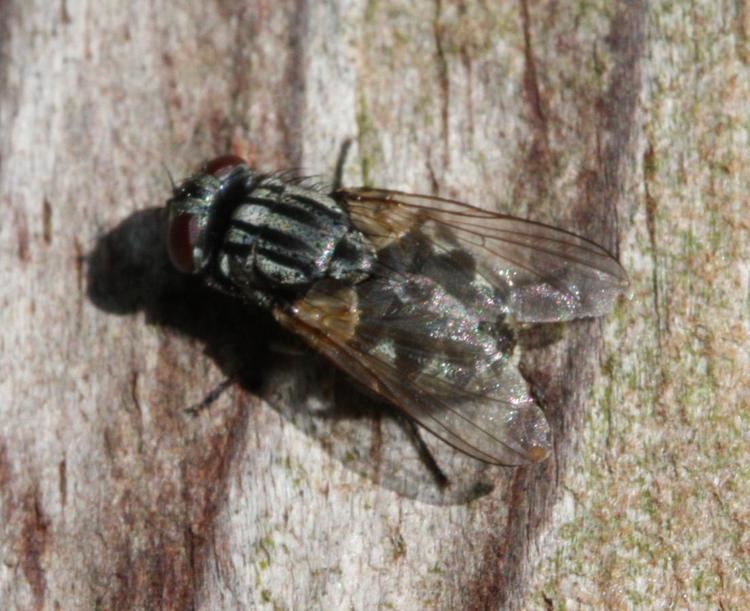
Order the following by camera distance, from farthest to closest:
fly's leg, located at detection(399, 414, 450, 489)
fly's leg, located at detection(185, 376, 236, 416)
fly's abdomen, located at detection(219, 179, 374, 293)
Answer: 1. fly's abdomen, located at detection(219, 179, 374, 293)
2. fly's leg, located at detection(185, 376, 236, 416)
3. fly's leg, located at detection(399, 414, 450, 489)

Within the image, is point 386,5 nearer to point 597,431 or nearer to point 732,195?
point 732,195

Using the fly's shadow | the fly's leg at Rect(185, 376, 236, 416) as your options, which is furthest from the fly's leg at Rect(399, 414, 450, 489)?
the fly's leg at Rect(185, 376, 236, 416)

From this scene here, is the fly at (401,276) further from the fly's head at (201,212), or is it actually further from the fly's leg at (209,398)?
the fly's leg at (209,398)

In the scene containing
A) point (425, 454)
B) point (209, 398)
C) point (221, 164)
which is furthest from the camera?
point (221, 164)

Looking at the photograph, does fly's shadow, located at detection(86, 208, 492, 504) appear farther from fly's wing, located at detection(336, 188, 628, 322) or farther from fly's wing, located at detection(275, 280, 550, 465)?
fly's wing, located at detection(336, 188, 628, 322)

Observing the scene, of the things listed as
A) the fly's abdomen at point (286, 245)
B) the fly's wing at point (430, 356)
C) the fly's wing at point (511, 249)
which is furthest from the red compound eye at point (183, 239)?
the fly's wing at point (511, 249)

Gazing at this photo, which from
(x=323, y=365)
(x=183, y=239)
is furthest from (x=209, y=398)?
(x=183, y=239)

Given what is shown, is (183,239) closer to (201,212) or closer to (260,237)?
(201,212)
